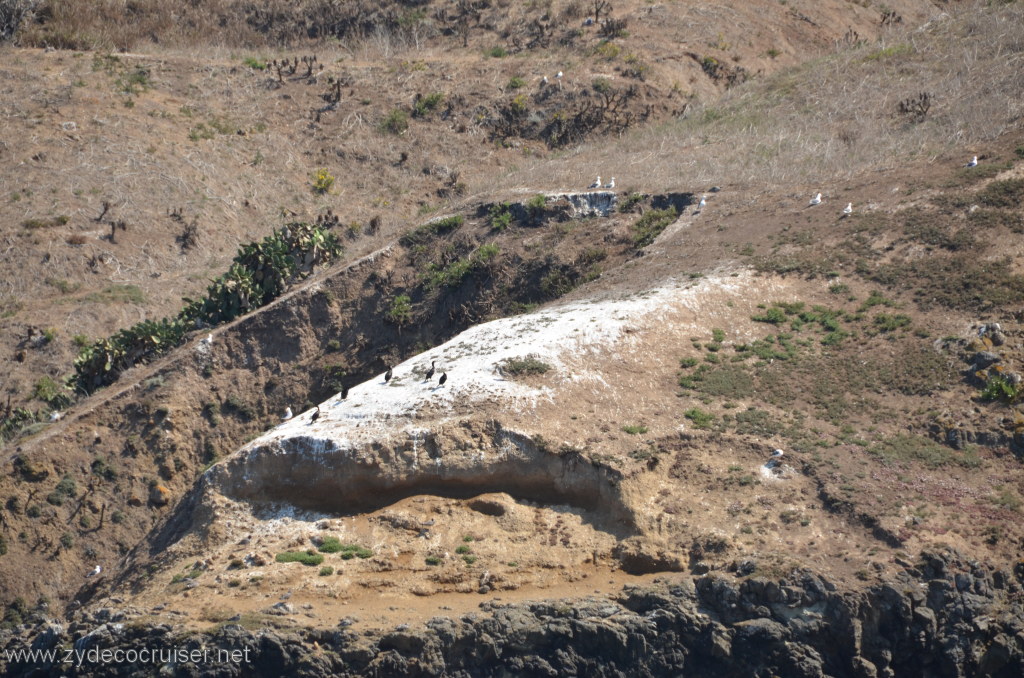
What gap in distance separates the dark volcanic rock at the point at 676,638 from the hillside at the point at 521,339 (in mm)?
65

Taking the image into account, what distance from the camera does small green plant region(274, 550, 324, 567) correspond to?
17.1 m

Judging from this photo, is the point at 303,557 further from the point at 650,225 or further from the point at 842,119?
the point at 842,119

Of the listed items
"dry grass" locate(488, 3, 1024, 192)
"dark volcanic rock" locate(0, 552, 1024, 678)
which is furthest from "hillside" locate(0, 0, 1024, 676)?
"dry grass" locate(488, 3, 1024, 192)

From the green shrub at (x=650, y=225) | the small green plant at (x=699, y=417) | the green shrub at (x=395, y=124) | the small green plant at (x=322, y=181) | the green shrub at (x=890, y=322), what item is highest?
the green shrub at (x=395, y=124)

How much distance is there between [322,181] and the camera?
1524 inches

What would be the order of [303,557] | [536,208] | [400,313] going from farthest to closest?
[536,208]
[400,313]
[303,557]

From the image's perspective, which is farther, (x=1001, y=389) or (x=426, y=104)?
(x=426, y=104)

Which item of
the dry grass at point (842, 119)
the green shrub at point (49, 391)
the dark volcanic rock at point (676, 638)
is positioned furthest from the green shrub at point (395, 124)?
the dark volcanic rock at point (676, 638)

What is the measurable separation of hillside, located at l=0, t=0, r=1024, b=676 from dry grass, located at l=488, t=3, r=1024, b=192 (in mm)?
216

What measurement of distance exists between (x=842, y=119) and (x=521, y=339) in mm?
17939

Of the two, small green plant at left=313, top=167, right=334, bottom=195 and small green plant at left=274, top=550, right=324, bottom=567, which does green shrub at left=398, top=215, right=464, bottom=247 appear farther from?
small green plant at left=274, top=550, right=324, bottom=567

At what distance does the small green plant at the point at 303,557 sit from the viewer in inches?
675

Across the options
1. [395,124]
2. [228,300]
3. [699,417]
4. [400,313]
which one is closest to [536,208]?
[400,313]

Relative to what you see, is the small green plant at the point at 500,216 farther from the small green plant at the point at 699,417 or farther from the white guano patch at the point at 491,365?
the small green plant at the point at 699,417
